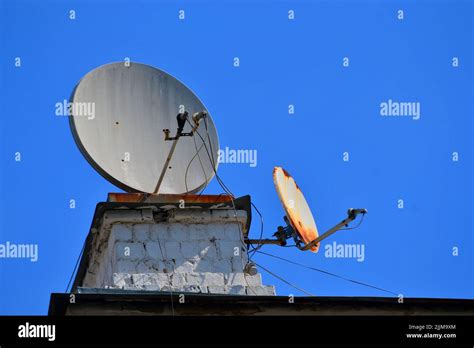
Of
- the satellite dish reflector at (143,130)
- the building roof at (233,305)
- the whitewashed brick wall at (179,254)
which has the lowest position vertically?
the building roof at (233,305)

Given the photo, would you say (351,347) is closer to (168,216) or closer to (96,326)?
(96,326)

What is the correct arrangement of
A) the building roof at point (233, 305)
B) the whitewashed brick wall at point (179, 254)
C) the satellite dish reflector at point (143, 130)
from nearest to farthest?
the building roof at point (233, 305) < the whitewashed brick wall at point (179, 254) < the satellite dish reflector at point (143, 130)

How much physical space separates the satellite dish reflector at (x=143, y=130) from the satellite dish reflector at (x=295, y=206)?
1.11 m

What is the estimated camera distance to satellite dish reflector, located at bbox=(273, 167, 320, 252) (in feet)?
76.4

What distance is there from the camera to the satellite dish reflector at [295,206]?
2330cm

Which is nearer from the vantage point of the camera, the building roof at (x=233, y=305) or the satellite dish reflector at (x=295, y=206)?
the building roof at (x=233, y=305)

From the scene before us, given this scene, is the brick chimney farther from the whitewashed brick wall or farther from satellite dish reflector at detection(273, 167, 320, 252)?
satellite dish reflector at detection(273, 167, 320, 252)

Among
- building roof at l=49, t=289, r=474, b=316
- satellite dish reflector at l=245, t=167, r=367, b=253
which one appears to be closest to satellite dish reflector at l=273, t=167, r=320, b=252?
satellite dish reflector at l=245, t=167, r=367, b=253

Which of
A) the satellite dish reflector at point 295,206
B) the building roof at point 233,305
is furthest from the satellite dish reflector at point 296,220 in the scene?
the building roof at point 233,305

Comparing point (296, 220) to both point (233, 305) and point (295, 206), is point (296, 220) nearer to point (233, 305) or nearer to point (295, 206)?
point (295, 206)

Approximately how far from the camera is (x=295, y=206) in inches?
936

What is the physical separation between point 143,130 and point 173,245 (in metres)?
2.26

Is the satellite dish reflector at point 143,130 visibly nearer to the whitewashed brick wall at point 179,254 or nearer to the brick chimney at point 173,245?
the brick chimney at point 173,245

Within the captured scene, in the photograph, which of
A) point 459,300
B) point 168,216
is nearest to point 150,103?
point 168,216
